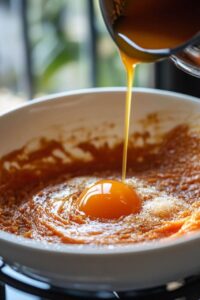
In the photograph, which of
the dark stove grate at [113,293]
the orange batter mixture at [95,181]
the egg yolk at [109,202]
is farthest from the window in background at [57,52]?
the dark stove grate at [113,293]

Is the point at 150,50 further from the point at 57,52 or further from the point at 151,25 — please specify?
the point at 57,52

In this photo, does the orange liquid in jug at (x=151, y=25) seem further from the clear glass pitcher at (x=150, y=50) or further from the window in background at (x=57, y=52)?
the window in background at (x=57, y=52)

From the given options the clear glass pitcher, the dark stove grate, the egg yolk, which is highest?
the clear glass pitcher

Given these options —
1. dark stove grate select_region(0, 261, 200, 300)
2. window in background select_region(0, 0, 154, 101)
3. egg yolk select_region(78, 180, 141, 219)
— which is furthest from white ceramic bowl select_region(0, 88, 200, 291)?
window in background select_region(0, 0, 154, 101)

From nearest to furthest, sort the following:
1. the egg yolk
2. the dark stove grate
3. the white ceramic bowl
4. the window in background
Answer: the white ceramic bowl < the dark stove grate < the egg yolk < the window in background

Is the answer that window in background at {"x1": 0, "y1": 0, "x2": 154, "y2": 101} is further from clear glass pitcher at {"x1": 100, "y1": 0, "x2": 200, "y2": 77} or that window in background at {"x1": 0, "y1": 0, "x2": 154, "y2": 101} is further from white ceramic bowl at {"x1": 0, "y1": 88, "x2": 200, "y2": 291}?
white ceramic bowl at {"x1": 0, "y1": 88, "x2": 200, "y2": 291}

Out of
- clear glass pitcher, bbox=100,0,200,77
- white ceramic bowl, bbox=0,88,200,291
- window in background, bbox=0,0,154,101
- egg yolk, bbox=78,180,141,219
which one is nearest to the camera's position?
white ceramic bowl, bbox=0,88,200,291
